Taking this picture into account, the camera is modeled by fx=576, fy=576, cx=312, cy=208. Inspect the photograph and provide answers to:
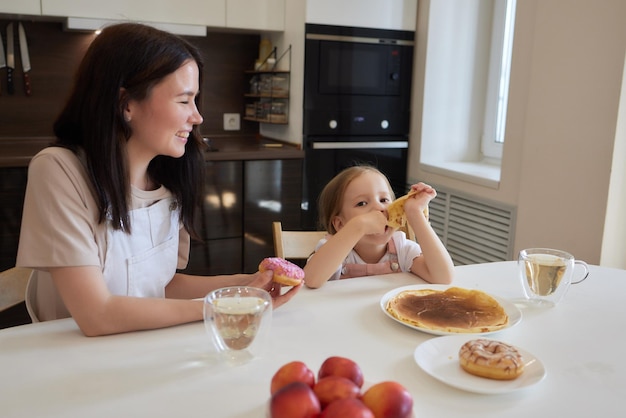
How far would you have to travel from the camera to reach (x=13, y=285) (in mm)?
1292

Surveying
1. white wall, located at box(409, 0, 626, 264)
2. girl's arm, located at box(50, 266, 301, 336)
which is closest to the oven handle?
white wall, located at box(409, 0, 626, 264)

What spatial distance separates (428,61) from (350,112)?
0.51 m

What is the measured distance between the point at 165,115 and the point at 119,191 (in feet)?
0.64

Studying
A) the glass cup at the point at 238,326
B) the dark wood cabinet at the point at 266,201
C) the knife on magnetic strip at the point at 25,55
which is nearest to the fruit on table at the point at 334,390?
the glass cup at the point at 238,326

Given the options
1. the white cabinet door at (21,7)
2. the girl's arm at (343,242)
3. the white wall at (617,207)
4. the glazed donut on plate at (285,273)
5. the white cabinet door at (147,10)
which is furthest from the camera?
the white cabinet door at (147,10)

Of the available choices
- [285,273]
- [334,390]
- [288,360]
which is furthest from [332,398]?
[285,273]

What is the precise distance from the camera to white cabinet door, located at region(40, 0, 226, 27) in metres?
2.74

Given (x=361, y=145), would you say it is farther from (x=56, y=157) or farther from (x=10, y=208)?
(x=56, y=157)

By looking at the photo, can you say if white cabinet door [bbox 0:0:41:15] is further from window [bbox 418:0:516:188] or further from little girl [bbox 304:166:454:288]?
window [bbox 418:0:516:188]

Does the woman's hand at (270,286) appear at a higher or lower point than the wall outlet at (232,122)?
lower

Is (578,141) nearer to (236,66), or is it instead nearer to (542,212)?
(542,212)

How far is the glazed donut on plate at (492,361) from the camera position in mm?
872

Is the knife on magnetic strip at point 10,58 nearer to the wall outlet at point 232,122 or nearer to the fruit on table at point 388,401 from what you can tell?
the wall outlet at point 232,122

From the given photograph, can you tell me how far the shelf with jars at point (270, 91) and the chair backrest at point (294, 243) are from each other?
5.05 feet
